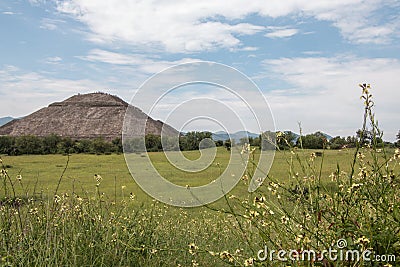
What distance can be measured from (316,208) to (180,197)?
884cm

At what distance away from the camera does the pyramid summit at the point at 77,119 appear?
5431 cm

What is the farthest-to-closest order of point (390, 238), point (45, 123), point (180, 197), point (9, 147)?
1. point (45, 123)
2. point (9, 147)
3. point (180, 197)
4. point (390, 238)

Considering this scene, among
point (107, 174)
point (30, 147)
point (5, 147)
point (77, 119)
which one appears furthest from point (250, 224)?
point (77, 119)

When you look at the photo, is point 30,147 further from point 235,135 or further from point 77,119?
point 77,119

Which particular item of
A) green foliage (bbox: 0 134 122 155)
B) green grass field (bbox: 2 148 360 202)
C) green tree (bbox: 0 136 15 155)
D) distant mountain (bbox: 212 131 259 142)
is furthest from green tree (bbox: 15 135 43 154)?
distant mountain (bbox: 212 131 259 142)

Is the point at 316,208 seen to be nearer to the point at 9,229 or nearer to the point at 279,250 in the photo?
the point at 279,250

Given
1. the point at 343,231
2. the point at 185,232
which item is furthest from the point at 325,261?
the point at 185,232

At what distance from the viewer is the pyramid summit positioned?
54.3 metres

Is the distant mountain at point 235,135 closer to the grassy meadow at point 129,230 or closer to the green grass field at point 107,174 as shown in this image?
the grassy meadow at point 129,230

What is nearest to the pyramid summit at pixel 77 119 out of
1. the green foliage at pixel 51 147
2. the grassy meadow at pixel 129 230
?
the green foliage at pixel 51 147

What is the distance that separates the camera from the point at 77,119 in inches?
2320

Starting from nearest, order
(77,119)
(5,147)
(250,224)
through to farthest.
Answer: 1. (250,224)
2. (5,147)
3. (77,119)

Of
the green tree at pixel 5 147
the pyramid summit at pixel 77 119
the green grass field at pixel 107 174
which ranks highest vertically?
the pyramid summit at pixel 77 119

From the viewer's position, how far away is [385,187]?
285 cm
